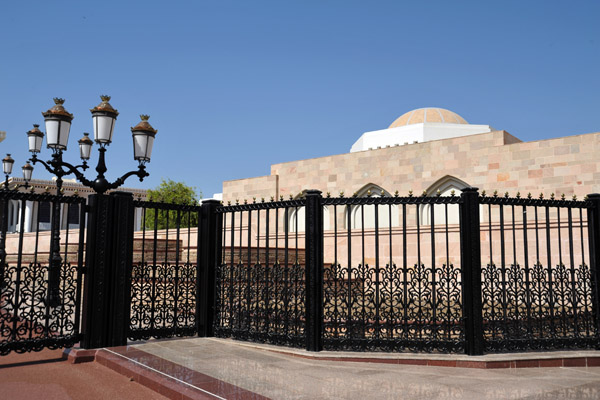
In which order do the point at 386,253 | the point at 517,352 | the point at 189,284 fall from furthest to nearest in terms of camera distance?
1. the point at 386,253
2. the point at 189,284
3. the point at 517,352

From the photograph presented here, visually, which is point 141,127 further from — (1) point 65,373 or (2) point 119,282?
(1) point 65,373

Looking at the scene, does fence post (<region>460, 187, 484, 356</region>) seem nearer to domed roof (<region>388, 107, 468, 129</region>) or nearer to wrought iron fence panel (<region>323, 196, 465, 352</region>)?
wrought iron fence panel (<region>323, 196, 465, 352</region>)

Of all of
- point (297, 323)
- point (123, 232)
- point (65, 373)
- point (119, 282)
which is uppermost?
point (123, 232)

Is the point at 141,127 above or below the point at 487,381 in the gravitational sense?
above

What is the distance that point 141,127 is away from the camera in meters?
9.30

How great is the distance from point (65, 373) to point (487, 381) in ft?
15.4

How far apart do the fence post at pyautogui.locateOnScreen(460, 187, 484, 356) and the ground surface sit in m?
3.80

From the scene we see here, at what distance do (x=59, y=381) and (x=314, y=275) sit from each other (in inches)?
124

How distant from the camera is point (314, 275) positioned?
6.37m

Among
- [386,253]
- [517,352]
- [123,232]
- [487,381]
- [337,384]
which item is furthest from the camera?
[386,253]

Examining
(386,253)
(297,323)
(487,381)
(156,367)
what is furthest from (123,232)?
(386,253)

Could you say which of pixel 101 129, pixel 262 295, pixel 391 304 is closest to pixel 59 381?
pixel 262 295

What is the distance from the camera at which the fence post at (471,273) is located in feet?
20.1

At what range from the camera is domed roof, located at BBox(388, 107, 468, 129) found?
30828mm
